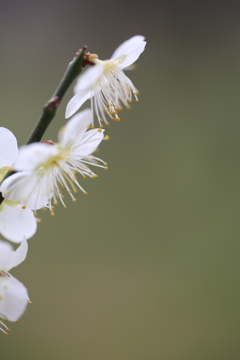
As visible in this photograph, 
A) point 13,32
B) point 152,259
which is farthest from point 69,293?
point 13,32

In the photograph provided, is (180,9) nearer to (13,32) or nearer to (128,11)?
(128,11)

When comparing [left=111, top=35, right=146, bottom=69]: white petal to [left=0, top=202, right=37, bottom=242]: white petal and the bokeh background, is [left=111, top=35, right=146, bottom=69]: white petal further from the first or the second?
the bokeh background

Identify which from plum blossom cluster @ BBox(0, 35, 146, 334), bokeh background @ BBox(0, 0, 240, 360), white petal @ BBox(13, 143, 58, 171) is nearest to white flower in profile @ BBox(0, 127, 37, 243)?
plum blossom cluster @ BBox(0, 35, 146, 334)

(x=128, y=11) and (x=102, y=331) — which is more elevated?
(x=128, y=11)

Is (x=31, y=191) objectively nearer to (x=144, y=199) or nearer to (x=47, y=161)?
(x=47, y=161)

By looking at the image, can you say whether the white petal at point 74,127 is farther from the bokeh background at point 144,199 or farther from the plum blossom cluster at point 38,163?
the bokeh background at point 144,199

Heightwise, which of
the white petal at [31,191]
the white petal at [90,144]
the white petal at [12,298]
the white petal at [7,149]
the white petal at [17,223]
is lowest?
the white petal at [12,298]

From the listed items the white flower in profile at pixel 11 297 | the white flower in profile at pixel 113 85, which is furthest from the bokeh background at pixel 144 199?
the white flower in profile at pixel 11 297
